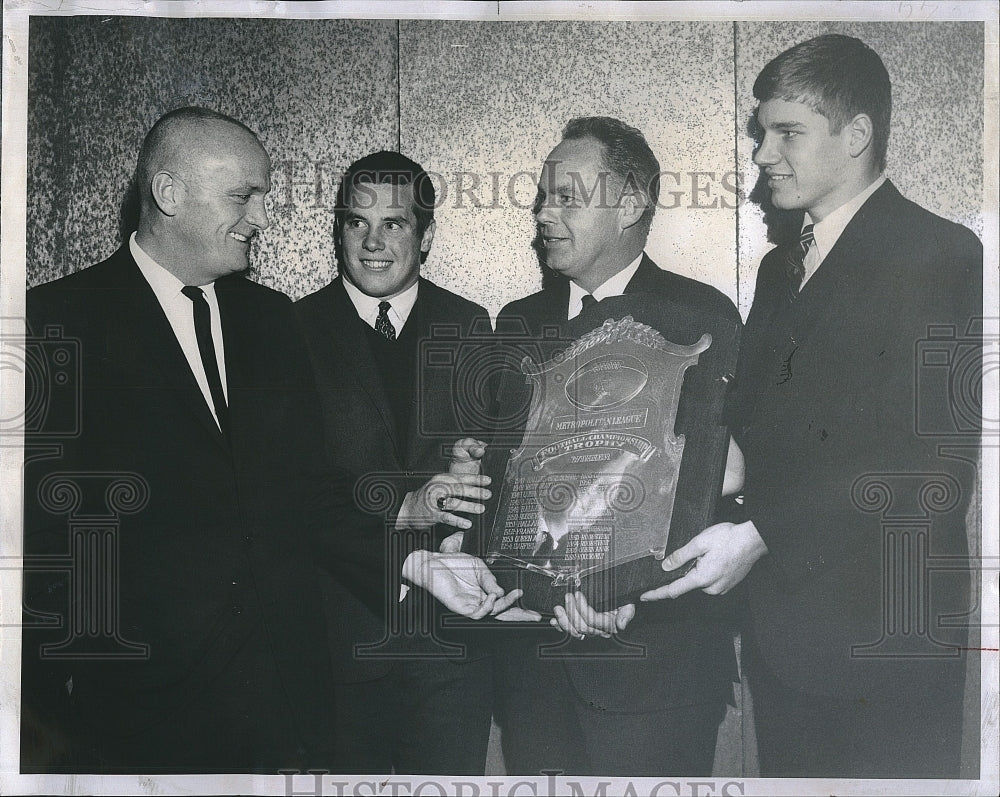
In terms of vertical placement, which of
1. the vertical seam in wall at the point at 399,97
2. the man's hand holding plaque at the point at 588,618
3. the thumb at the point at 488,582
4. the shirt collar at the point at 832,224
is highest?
the vertical seam in wall at the point at 399,97

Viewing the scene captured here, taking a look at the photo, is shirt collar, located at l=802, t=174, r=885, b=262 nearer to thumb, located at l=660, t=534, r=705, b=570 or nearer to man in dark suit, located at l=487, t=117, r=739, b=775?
man in dark suit, located at l=487, t=117, r=739, b=775

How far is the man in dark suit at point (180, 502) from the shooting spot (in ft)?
8.44

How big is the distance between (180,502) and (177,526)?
7 centimetres

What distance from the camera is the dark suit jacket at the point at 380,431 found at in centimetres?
258

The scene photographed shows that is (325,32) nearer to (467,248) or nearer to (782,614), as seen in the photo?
(467,248)

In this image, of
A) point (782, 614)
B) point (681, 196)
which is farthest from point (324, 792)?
point (681, 196)

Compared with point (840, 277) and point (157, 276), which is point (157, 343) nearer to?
point (157, 276)

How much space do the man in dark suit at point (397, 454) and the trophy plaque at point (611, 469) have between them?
0.47 feet

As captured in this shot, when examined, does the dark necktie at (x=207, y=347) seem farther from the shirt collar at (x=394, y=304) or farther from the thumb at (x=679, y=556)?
the thumb at (x=679, y=556)

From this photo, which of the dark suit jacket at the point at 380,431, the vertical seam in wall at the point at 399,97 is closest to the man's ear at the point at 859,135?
the dark suit jacket at the point at 380,431

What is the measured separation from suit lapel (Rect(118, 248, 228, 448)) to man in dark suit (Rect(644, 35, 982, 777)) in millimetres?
1538

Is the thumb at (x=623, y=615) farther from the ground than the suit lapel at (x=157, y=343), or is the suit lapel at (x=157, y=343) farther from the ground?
the suit lapel at (x=157, y=343)

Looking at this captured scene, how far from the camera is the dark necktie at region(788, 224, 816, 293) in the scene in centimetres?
259

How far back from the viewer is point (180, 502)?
258 cm
